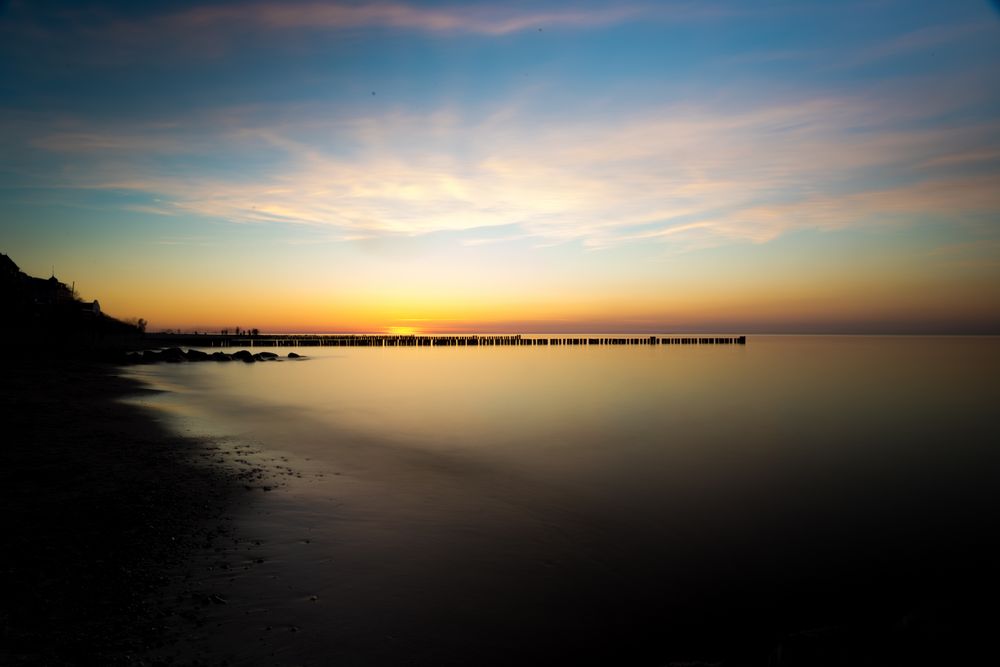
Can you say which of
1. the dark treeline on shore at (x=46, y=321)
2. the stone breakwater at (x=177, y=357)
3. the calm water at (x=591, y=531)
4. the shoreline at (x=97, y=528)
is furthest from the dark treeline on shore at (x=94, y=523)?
the stone breakwater at (x=177, y=357)

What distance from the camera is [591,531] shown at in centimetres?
995

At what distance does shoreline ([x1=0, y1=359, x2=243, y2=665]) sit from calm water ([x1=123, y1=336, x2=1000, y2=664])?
714 millimetres

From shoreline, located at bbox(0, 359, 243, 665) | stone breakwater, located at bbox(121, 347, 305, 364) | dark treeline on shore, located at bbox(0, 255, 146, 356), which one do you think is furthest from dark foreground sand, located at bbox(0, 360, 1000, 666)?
stone breakwater, located at bbox(121, 347, 305, 364)

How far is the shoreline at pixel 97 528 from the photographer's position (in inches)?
205

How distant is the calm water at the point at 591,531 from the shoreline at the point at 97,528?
0.71 m

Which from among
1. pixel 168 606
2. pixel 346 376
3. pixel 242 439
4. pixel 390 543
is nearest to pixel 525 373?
pixel 346 376

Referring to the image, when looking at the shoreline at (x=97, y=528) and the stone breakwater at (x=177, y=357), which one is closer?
the shoreline at (x=97, y=528)

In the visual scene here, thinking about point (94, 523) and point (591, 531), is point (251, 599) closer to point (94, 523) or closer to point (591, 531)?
point (94, 523)

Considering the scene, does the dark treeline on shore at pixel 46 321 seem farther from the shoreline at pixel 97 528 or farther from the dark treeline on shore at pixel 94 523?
the shoreline at pixel 97 528

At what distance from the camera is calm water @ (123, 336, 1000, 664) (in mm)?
6258

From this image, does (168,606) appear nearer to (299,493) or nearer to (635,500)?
(299,493)

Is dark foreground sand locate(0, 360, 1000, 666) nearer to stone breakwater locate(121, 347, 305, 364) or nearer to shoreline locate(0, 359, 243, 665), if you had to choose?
shoreline locate(0, 359, 243, 665)

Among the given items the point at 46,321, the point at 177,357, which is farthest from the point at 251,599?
the point at 177,357

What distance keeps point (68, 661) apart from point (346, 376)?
4196 cm
